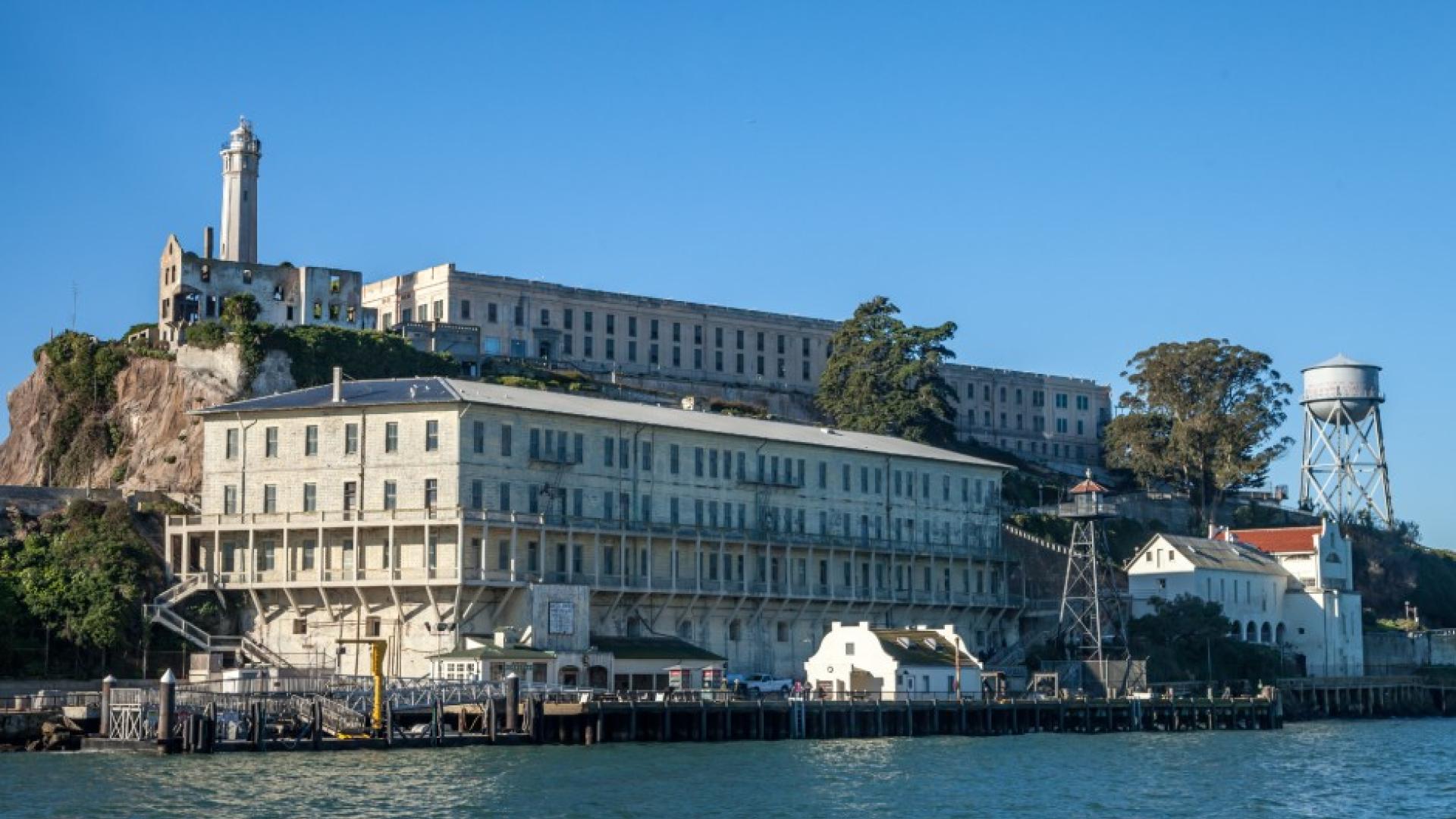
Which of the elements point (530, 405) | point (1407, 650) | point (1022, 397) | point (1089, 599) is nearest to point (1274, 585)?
point (1407, 650)

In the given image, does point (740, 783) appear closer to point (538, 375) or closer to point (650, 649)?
point (650, 649)

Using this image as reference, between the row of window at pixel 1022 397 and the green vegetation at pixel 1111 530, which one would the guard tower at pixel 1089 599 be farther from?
the row of window at pixel 1022 397

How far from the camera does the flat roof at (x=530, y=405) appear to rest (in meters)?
85.9

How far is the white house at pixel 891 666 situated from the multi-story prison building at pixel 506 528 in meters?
6.78

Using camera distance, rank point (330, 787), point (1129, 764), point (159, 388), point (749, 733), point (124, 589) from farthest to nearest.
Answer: point (159, 388) < point (124, 589) < point (749, 733) < point (1129, 764) < point (330, 787)

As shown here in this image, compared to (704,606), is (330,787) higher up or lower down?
lower down

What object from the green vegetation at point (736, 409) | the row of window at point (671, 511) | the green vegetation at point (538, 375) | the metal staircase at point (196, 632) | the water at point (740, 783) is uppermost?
the green vegetation at point (538, 375)

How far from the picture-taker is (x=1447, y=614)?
436 ft

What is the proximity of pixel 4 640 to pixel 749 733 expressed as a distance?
26.5 metres

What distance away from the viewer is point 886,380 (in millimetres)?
124125

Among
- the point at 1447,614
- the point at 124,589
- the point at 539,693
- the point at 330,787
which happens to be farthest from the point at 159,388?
the point at 1447,614

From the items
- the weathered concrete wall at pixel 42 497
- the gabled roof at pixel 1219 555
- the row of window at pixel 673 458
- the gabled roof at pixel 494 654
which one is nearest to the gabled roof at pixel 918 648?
the row of window at pixel 673 458

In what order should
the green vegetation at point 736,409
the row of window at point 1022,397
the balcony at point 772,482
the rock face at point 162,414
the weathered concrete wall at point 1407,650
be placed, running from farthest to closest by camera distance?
the row of window at point 1022,397 < the weathered concrete wall at point 1407,650 < the green vegetation at point 736,409 < the rock face at point 162,414 < the balcony at point 772,482

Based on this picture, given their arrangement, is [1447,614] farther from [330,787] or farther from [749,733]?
[330,787]
